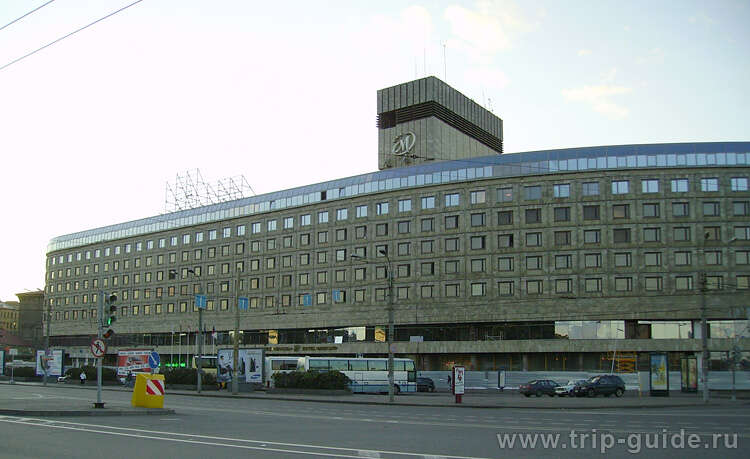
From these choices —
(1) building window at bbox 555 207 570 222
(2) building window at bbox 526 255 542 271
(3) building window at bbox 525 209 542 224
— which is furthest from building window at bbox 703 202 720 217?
(2) building window at bbox 526 255 542 271

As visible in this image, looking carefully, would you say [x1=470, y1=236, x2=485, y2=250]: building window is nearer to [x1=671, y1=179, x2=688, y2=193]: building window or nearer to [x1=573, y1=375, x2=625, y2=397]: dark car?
[x1=671, y1=179, x2=688, y2=193]: building window

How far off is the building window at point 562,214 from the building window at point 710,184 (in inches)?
527

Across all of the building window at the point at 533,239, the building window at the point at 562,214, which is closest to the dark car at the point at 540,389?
the building window at the point at 533,239

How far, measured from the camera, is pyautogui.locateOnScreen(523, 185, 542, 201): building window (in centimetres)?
7594

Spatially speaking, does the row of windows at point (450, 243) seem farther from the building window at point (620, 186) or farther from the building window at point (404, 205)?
the building window at point (404, 205)

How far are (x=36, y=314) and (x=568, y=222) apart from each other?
5629 inches

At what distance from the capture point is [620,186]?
73438 millimetres

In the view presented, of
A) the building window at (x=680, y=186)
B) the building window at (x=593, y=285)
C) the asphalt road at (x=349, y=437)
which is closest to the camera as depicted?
the asphalt road at (x=349, y=437)

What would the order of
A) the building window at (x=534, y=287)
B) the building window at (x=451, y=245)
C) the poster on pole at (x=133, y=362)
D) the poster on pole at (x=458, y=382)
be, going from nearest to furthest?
the poster on pole at (x=458, y=382), the poster on pole at (x=133, y=362), the building window at (x=534, y=287), the building window at (x=451, y=245)

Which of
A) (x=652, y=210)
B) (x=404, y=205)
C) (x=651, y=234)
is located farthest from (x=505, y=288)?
(x=652, y=210)

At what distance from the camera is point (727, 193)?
71.2 metres

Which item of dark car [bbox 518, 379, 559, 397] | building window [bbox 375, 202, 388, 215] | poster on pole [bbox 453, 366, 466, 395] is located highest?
building window [bbox 375, 202, 388, 215]

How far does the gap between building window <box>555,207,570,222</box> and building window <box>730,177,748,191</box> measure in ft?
53.0

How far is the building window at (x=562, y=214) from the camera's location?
74938 millimetres
